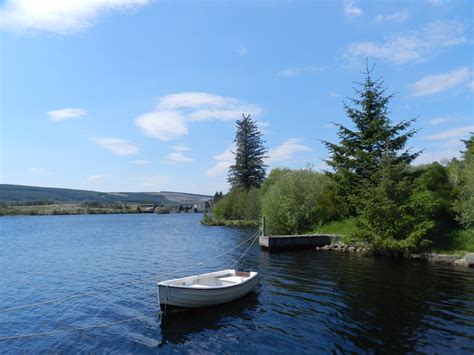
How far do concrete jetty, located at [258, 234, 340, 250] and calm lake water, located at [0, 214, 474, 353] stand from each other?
769cm

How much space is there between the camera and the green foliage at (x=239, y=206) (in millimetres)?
73312

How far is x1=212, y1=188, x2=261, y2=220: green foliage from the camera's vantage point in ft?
241

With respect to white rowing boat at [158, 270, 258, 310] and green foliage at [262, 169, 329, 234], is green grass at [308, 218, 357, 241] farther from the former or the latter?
white rowing boat at [158, 270, 258, 310]

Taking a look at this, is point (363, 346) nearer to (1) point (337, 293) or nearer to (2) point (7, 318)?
(1) point (337, 293)

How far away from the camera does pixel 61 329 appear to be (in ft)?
48.1

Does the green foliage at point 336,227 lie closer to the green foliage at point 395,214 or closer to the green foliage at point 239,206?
the green foliage at point 395,214

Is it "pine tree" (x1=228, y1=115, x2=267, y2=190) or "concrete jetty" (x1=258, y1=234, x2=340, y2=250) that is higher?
"pine tree" (x1=228, y1=115, x2=267, y2=190)

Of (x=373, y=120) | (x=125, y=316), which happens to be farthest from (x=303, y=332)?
(x=373, y=120)

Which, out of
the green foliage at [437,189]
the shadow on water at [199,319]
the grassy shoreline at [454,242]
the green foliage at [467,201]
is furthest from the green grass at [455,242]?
the shadow on water at [199,319]

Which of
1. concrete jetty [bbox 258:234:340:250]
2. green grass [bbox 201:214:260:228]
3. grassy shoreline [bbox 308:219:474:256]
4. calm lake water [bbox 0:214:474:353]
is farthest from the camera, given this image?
green grass [bbox 201:214:260:228]

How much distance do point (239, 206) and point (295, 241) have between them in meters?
40.2

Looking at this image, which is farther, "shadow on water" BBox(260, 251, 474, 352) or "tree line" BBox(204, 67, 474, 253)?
"tree line" BBox(204, 67, 474, 253)

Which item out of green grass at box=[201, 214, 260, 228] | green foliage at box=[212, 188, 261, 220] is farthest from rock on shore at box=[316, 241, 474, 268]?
green foliage at box=[212, 188, 261, 220]

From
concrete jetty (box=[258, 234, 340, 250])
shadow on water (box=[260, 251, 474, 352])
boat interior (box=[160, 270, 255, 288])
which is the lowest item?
shadow on water (box=[260, 251, 474, 352])
